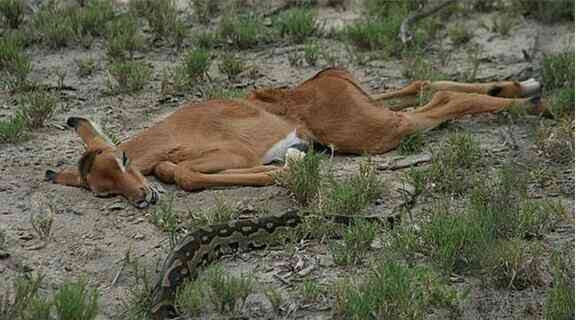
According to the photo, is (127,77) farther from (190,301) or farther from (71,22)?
(190,301)

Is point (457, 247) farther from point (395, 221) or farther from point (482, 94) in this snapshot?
point (482, 94)

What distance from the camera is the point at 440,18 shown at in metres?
12.4

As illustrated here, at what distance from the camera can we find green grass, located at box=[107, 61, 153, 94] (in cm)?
1027

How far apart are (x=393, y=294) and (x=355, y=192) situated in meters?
1.60

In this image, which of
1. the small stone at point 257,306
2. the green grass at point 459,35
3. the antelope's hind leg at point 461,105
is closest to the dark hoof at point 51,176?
the small stone at point 257,306

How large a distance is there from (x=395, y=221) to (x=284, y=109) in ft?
6.34

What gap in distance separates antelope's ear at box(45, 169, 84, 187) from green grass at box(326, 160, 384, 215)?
6.01 feet

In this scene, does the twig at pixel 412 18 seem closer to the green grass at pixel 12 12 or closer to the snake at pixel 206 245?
the green grass at pixel 12 12

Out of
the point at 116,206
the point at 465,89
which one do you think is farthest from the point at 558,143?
the point at 116,206

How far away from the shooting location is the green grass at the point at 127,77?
10.3 m

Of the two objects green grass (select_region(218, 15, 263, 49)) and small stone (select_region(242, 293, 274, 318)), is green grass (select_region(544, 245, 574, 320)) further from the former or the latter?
green grass (select_region(218, 15, 263, 49))

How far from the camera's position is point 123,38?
11.4 m

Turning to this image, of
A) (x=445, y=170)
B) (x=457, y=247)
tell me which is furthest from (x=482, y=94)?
(x=457, y=247)

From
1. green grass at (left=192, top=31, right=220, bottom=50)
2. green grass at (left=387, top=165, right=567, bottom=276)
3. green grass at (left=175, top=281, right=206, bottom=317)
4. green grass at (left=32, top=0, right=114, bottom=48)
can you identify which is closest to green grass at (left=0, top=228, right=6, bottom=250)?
green grass at (left=175, top=281, right=206, bottom=317)
